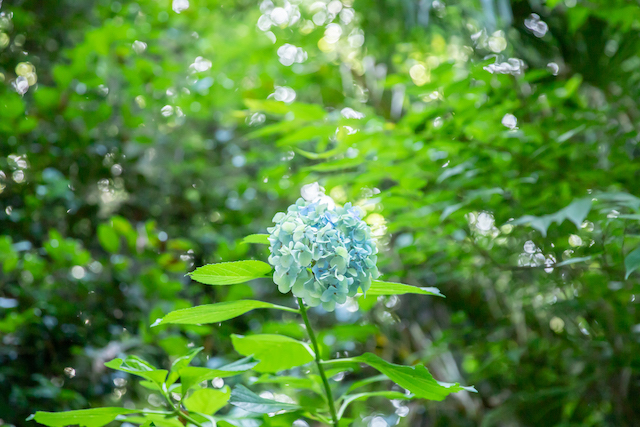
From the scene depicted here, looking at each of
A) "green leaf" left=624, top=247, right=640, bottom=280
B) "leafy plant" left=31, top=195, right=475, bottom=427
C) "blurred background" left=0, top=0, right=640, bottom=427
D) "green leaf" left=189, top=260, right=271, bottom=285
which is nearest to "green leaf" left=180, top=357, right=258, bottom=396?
"leafy plant" left=31, top=195, right=475, bottom=427

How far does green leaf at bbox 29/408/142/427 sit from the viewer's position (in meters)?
0.51

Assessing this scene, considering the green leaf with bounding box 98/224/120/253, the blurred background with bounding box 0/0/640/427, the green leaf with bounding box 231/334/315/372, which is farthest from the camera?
the green leaf with bounding box 98/224/120/253

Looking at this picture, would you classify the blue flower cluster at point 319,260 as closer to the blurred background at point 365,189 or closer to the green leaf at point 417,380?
the green leaf at point 417,380

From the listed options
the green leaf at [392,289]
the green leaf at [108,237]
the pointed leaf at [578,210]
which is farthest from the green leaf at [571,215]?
the green leaf at [108,237]


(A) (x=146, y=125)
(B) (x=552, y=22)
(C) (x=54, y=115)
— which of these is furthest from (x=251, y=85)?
(B) (x=552, y=22)

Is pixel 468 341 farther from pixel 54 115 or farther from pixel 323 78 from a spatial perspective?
pixel 54 115

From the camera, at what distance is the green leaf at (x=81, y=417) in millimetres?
514

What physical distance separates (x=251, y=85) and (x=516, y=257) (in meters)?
1.61

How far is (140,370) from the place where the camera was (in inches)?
20.9

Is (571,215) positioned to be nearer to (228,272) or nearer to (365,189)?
(228,272)

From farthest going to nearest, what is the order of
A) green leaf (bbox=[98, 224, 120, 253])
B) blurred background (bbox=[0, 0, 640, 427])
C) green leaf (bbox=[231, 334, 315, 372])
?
green leaf (bbox=[98, 224, 120, 253]) < blurred background (bbox=[0, 0, 640, 427]) < green leaf (bbox=[231, 334, 315, 372])

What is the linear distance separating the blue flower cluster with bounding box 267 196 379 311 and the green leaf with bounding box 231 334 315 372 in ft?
0.42

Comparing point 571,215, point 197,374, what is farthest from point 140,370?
point 571,215

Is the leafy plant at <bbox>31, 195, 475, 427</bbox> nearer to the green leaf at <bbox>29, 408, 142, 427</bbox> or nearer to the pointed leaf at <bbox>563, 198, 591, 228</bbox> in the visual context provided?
the green leaf at <bbox>29, 408, 142, 427</bbox>
